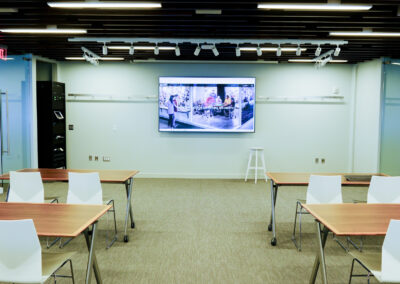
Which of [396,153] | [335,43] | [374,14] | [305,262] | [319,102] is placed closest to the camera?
[305,262]

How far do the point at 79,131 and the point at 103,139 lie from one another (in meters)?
0.68

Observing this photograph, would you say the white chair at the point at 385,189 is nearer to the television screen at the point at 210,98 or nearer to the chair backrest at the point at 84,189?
the chair backrest at the point at 84,189

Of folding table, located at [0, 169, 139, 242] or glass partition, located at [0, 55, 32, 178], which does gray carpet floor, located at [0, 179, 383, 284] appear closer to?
folding table, located at [0, 169, 139, 242]

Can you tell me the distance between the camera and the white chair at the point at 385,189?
142 inches

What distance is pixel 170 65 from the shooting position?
8.34m

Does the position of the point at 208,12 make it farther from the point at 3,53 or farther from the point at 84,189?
the point at 3,53

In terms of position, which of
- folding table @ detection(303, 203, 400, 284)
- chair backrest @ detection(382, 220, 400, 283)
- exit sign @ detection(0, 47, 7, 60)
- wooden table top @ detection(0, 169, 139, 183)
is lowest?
chair backrest @ detection(382, 220, 400, 283)

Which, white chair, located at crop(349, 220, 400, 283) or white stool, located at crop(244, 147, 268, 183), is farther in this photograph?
white stool, located at crop(244, 147, 268, 183)

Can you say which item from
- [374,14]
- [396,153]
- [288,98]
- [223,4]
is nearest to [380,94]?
[396,153]

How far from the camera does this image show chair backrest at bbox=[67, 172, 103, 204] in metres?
3.75

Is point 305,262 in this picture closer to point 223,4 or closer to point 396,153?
point 223,4

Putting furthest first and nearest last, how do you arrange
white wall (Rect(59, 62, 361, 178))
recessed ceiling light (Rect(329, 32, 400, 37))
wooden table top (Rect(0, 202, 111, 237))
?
white wall (Rect(59, 62, 361, 178)) → recessed ceiling light (Rect(329, 32, 400, 37)) → wooden table top (Rect(0, 202, 111, 237))

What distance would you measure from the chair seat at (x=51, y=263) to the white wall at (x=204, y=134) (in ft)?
19.5

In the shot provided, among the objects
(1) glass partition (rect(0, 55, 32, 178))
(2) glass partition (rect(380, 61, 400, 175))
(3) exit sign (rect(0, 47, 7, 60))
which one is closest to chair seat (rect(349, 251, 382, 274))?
(2) glass partition (rect(380, 61, 400, 175))
